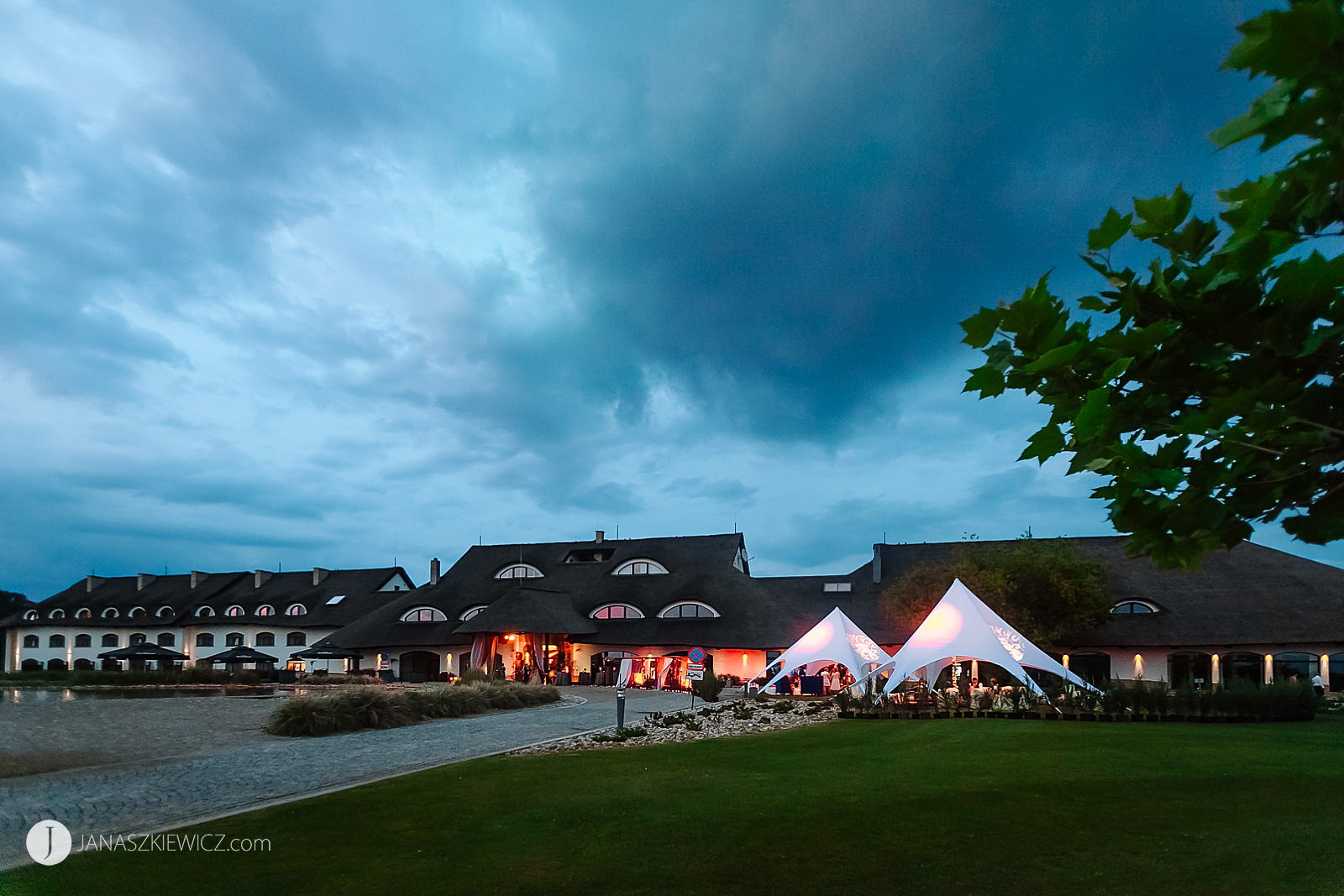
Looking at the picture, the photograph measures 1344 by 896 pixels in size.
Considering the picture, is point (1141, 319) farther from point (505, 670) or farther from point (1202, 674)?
point (505, 670)

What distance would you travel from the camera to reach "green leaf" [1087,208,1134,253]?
2.47 meters

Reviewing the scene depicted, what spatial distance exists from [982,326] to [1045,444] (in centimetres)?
46

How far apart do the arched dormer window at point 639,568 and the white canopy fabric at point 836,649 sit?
16.4m

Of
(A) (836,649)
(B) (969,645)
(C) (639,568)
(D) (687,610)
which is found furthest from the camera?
(C) (639,568)

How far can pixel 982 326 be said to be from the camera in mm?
2533

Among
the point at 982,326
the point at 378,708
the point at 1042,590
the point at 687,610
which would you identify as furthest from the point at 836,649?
the point at 982,326

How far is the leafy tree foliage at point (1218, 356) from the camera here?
7.44 feet

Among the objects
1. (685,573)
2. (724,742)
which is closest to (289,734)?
(724,742)

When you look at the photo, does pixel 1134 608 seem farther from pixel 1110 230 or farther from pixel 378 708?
pixel 1110 230

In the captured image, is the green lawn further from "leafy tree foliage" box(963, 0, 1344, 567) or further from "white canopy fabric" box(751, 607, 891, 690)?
"white canopy fabric" box(751, 607, 891, 690)

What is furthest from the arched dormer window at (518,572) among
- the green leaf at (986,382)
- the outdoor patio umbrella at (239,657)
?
the green leaf at (986,382)

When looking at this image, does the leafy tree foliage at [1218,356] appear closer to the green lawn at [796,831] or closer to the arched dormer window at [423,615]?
the green lawn at [796,831]

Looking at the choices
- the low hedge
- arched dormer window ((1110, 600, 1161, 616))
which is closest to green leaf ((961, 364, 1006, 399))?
the low hedge

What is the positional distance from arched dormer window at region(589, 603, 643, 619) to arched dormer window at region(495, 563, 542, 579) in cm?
670
